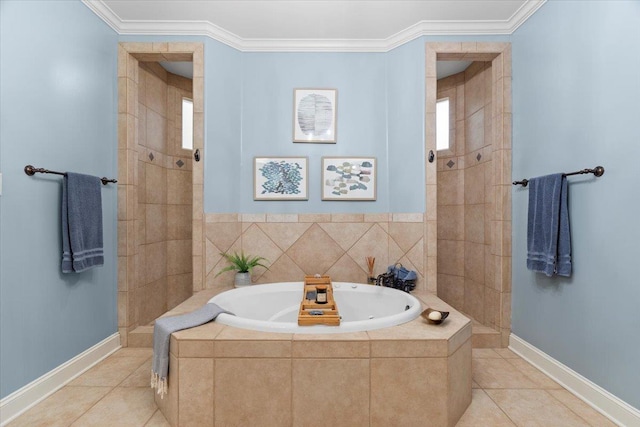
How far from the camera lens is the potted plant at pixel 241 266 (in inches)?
108

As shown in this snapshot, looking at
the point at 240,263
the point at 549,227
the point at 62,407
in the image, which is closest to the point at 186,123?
the point at 240,263

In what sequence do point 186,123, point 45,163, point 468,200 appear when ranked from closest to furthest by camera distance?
point 45,163 → point 468,200 → point 186,123

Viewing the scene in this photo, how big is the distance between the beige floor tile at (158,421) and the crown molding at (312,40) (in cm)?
304

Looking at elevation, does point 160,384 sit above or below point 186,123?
below

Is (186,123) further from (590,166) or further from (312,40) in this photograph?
(590,166)

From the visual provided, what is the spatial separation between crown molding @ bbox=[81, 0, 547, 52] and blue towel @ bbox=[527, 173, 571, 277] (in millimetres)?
1484

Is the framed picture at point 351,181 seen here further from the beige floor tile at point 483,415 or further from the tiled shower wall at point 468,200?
the beige floor tile at point 483,415

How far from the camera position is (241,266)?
2.78m

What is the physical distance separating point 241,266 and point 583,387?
2.65 meters

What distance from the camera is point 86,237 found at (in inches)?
88.3

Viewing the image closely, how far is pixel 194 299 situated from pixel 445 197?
2.85 m

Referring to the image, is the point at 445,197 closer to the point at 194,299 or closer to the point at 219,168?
the point at 219,168

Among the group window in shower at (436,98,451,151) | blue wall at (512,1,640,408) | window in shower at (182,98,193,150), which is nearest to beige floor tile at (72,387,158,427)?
window in shower at (182,98,193,150)

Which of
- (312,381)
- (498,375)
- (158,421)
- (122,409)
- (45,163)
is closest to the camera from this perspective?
(312,381)
